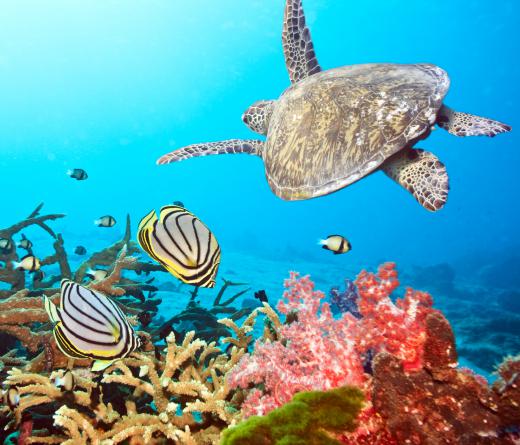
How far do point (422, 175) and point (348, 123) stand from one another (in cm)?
112

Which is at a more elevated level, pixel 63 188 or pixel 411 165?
pixel 63 188

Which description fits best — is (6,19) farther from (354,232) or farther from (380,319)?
(380,319)

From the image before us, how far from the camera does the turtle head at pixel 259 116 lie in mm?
6202

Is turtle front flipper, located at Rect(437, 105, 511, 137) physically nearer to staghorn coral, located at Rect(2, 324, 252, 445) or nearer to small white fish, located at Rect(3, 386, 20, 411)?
staghorn coral, located at Rect(2, 324, 252, 445)

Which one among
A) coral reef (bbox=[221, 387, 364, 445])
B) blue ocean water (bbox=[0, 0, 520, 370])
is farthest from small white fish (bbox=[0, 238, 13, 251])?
blue ocean water (bbox=[0, 0, 520, 370])

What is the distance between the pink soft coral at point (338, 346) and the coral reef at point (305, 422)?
1.45ft

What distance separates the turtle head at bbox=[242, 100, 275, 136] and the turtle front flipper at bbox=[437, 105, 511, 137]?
2920 mm

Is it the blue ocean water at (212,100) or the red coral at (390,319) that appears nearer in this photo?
the red coral at (390,319)

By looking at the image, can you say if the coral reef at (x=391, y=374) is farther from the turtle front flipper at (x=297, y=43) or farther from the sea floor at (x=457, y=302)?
the turtle front flipper at (x=297, y=43)

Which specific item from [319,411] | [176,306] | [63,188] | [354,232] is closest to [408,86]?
[319,411]

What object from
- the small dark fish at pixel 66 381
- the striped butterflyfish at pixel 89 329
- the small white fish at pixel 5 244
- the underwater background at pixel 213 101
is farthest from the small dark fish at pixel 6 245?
the underwater background at pixel 213 101

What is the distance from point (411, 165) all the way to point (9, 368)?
16.3 feet

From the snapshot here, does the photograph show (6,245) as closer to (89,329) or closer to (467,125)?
(89,329)

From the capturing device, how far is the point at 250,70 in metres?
117
